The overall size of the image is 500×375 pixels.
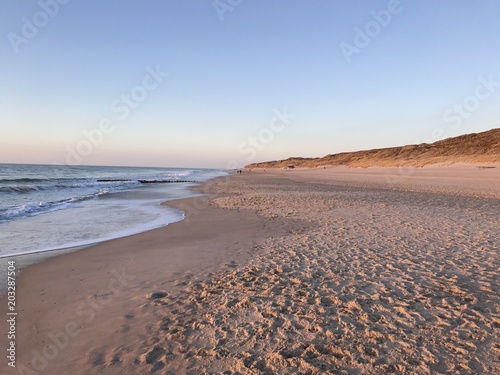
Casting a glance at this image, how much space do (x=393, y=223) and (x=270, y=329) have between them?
866 cm

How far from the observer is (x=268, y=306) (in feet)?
16.1

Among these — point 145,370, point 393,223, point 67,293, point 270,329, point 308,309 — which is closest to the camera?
point 145,370

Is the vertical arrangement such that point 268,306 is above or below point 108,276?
below

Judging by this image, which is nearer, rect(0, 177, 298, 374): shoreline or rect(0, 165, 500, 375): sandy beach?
rect(0, 165, 500, 375): sandy beach

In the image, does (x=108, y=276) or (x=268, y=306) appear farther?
(x=108, y=276)

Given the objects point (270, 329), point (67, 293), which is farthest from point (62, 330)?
point (270, 329)

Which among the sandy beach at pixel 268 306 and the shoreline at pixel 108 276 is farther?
the shoreline at pixel 108 276

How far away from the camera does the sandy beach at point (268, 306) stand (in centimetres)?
360

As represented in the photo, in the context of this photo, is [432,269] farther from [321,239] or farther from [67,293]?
[67,293]

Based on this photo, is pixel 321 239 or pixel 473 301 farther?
pixel 321 239

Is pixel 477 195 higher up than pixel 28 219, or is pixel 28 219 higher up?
pixel 28 219

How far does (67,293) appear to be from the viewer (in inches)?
221

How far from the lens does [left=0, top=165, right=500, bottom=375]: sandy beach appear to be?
360cm

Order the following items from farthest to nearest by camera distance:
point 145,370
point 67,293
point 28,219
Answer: point 28,219 < point 67,293 < point 145,370
